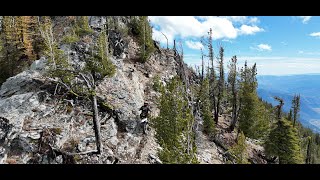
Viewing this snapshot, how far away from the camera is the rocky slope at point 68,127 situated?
11.5 m

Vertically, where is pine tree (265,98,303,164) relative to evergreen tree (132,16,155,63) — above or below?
below

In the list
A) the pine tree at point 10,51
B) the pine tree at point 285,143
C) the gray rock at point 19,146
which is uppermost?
the pine tree at point 10,51

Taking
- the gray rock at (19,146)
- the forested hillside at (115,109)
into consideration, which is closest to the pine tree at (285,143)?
the forested hillside at (115,109)

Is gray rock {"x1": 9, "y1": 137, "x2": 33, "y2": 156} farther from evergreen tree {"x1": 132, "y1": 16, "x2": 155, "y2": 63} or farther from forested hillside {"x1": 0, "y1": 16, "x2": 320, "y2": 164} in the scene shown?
evergreen tree {"x1": 132, "y1": 16, "x2": 155, "y2": 63}

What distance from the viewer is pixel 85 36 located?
1052 inches

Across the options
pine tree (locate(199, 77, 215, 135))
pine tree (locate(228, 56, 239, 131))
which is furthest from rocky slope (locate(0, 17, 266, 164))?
pine tree (locate(228, 56, 239, 131))

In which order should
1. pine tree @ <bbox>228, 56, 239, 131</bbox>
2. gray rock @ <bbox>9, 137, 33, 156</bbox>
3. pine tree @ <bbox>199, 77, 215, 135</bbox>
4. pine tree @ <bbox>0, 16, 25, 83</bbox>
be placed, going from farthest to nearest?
1. pine tree @ <bbox>228, 56, 239, 131</bbox>
2. pine tree @ <bbox>0, 16, 25, 83</bbox>
3. pine tree @ <bbox>199, 77, 215, 135</bbox>
4. gray rock @ <bbox>9, 137, 33, 156</bbox>

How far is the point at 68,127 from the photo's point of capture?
1333 cm

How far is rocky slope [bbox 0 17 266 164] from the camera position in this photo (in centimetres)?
1147

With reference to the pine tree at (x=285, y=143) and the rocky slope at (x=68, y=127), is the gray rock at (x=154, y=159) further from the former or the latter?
the pine tree at (x=285, y=143)

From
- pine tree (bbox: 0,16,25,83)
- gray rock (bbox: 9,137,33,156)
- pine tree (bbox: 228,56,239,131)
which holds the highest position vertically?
pine tree (bbox: 0,16,25,83)

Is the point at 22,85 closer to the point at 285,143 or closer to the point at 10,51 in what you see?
the point at 10,51
